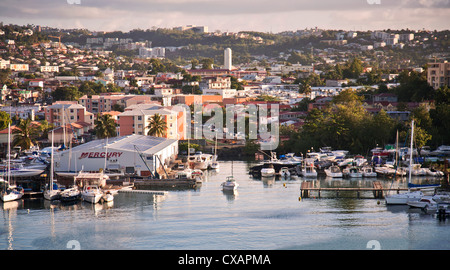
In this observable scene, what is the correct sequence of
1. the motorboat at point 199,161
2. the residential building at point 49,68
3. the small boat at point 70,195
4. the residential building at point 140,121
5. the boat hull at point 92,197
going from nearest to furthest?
1. the boat hull at point 92,197
2. the small boat at point 70,195
3. the motorboat at point 199,161
4. the residential building at point 140,121
5. the residential building at point 49,68

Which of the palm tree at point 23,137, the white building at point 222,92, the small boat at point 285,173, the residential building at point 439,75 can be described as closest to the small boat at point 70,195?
the small boat at point 285,173

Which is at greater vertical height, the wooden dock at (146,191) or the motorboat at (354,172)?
the motorboat at (354,172)

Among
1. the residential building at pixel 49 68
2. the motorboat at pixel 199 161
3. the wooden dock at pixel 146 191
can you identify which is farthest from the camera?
the residential building at pixel 49 68

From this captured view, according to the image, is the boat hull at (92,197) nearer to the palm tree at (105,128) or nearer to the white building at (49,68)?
the palm tree at (105,128)

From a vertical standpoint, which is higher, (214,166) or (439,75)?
(439,75)

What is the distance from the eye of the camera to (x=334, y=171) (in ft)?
37.0

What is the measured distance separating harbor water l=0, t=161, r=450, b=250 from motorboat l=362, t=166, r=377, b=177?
5.97 ft

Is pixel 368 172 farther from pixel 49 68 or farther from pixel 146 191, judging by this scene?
pixel 49 68

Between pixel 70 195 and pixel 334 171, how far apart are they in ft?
15.8

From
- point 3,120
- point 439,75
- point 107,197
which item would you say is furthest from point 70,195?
point 439,75

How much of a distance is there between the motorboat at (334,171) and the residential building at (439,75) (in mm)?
7395

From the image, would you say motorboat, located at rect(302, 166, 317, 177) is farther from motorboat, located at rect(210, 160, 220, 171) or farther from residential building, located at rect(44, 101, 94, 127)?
residential building, located at rect(44, 101, 94, 127)

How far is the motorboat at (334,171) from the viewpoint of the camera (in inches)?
440

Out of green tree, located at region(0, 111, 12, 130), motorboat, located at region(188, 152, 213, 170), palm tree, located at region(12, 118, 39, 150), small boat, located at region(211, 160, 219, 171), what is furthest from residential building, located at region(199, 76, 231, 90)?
small boat, located at region(211, 160, 219, 171)
